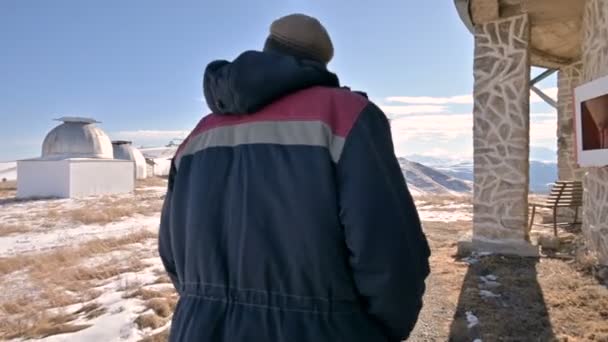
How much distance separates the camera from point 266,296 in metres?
1.11

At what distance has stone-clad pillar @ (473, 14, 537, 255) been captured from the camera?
5406 millimetres

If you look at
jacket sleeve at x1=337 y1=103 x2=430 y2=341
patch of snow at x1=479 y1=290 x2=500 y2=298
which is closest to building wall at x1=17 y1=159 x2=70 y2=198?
patch of snow at x1=479 y1=290 x2=500 y2=298

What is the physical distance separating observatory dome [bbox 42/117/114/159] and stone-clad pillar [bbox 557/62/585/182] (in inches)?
893

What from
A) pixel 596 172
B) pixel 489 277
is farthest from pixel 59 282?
pixel 596 172

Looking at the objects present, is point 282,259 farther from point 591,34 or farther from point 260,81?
point 591,34

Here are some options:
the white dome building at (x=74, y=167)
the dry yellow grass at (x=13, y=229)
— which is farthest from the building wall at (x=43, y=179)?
the dry yellow grass at (x=13, y=229)

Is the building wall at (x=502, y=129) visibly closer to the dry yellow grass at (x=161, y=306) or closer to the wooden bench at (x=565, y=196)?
the wooden bench at (x=565, y=196)

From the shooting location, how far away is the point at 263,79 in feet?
3.79

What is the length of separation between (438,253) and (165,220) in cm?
504

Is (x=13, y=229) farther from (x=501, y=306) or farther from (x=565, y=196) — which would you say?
(x=565, y=196)

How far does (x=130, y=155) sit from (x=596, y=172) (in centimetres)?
3230

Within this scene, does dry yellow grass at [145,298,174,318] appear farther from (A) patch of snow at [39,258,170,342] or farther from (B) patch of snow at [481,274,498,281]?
(B) patch of snow at [481,274,498,281]

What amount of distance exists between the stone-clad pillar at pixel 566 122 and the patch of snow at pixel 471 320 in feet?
19.1

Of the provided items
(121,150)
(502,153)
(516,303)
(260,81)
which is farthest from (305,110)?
(121,150)
